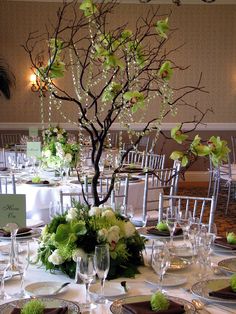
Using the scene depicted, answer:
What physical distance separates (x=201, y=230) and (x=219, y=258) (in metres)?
0.25

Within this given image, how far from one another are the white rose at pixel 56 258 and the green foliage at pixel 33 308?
0.40 meters

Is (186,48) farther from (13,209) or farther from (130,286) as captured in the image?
(130,286)

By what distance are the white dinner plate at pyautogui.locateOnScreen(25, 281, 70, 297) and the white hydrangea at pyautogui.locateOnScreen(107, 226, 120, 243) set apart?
26 centimetres

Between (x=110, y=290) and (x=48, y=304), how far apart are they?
0.88 ft

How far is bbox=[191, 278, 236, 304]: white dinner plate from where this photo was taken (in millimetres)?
1773

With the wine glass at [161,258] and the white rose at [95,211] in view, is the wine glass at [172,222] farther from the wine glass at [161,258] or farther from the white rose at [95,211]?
the wine glass at [161,258]

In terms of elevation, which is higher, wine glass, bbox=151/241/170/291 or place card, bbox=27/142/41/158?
wine glass, bbox=151/241/170/291

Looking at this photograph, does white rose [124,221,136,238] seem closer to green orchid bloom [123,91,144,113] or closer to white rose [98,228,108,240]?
white rose [98,228,108,240]

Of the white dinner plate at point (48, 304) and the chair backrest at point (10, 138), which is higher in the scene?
the white dinner plate at point (48, 304)

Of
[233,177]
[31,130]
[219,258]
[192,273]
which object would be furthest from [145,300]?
[31,130]

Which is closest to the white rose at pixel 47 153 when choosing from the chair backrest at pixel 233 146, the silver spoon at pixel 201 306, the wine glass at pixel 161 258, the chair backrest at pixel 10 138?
the wine glass at pixel 161 258

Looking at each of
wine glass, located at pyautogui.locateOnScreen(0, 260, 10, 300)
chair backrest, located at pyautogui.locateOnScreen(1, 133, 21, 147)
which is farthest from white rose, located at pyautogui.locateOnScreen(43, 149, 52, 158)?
chair backrest, located at pyautogui.locateOnScreen(1, 133, 21, 147)

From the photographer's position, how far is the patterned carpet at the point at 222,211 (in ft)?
20.4

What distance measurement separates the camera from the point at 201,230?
2.21 meters
